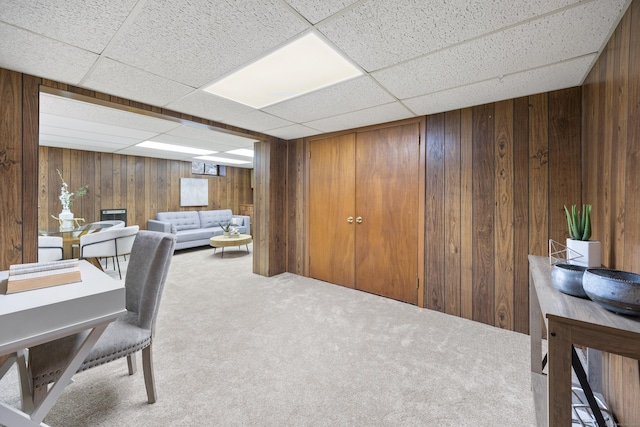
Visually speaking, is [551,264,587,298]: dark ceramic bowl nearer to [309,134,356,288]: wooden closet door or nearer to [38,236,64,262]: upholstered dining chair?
[309,134,356,288]: wooden closet door

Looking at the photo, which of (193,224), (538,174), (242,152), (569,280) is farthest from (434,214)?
(193,224)

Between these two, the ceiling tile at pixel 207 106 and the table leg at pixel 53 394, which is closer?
the table leg at pixel 53 394

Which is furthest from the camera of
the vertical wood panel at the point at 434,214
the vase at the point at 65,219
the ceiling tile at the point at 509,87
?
the vase at the point at 65,219

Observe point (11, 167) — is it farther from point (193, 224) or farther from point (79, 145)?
point (193, 224)

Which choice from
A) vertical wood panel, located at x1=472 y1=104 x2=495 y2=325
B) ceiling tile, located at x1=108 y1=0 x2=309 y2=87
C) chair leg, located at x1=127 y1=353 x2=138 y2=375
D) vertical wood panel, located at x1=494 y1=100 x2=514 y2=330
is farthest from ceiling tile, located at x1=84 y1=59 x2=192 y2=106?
vertical wood panel, located at x1=494 y1=100 x2=514 y2=330

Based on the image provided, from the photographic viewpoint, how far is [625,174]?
1253 millimetres

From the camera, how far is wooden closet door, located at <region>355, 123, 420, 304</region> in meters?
2.95

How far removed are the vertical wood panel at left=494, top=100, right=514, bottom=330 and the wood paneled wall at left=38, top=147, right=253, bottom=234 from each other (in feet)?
21.8

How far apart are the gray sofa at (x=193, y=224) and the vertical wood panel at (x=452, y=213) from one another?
4921 millimetres

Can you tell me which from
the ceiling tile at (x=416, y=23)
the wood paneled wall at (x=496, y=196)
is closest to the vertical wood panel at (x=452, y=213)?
the wood paneled wall at (x=496, y=196)

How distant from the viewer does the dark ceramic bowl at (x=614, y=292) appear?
2.68 ft

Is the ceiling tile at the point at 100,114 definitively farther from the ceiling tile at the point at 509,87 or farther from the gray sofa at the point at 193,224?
the ceiling tile at the point at 509,87

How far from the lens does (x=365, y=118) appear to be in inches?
115

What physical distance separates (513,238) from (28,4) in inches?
138
